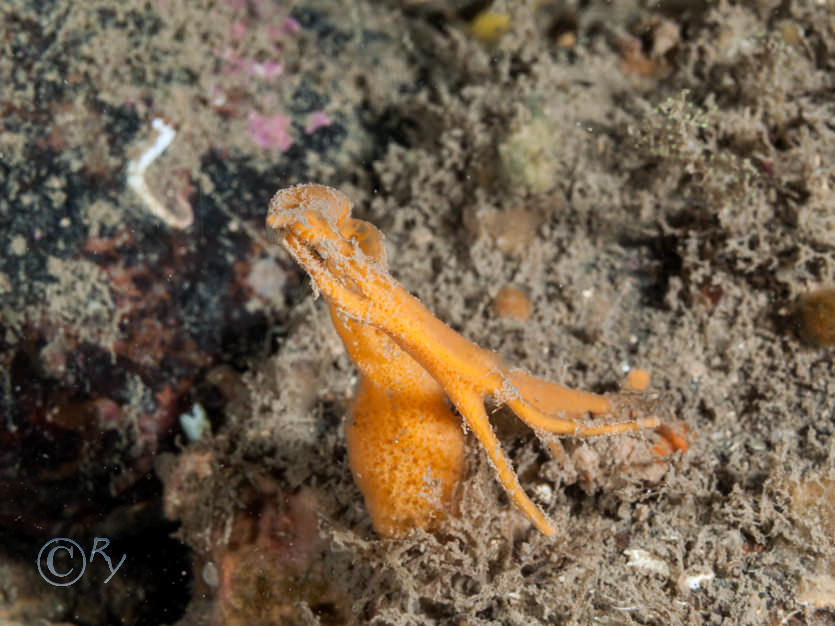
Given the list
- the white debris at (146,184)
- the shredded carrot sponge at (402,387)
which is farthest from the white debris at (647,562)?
the white debris at (146,184)

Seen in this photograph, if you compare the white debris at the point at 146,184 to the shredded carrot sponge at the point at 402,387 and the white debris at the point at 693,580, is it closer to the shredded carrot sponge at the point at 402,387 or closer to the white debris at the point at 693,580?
the shredded carrot sponge at the point at 402,387

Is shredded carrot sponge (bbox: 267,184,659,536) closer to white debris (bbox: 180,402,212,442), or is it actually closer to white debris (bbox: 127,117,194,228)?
white debris (bbox: 180,402,212,442)

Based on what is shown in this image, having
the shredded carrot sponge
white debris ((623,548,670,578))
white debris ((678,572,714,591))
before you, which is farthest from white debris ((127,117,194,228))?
white debris ((678,572,714,591))

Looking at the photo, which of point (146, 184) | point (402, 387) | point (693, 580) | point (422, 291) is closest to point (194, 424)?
point (146, 184)

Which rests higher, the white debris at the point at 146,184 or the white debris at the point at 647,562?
the white debris at the point at 146,184

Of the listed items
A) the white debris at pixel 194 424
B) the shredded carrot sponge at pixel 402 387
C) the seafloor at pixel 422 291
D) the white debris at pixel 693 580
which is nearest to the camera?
the shredded carrot sponge at pixel 402 387

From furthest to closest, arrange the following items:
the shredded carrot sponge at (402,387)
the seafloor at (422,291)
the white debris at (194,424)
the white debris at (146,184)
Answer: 1. the white debris at (194,424)
2. the white debris at (146,184)
3. the seafloor at (422,291)
4. the shredded carrot sponge at (402,387)

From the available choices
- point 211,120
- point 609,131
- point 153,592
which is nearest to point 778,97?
point 609,131
